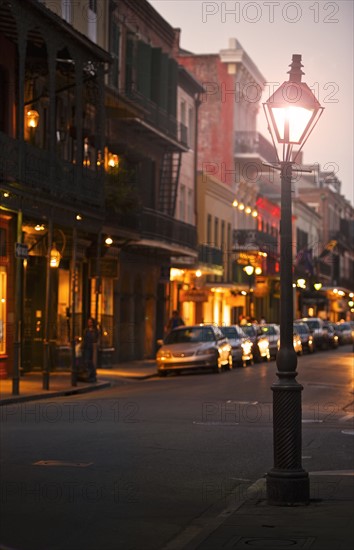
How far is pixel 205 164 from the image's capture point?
63406 millimetres

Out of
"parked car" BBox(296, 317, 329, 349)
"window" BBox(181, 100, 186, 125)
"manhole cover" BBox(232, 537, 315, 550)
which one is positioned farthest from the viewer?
"parked car" BBox(296, 317, 329, 349)

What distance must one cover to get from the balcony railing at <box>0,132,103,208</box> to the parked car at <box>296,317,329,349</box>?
29658 mm

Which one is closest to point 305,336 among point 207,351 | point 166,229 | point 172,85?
point 166,229

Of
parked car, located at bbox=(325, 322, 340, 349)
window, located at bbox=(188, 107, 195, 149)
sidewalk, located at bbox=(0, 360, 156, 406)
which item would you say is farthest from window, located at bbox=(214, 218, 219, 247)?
sidewalk, located at bbox=(0, 360, 156, 406)

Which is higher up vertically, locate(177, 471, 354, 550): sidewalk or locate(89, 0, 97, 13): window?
locate(89, 0, 97, 13): window

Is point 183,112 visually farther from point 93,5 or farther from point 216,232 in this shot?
point 93,5

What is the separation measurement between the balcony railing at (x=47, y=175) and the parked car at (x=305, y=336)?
971 inches

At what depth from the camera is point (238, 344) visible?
136 ft

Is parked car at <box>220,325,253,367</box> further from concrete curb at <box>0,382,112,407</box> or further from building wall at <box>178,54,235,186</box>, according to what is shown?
building wall at <box>178,54,235,186</box>

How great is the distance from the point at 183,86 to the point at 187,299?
888 cm

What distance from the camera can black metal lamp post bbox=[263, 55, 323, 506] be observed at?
443 inches

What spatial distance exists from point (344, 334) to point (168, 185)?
100ft

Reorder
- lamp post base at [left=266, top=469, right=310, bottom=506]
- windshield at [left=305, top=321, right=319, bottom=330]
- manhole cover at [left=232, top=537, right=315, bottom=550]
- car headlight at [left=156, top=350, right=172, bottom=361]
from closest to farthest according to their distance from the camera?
manhole cover at [left=232, top=537, right=315, bottom=550] < lamp post base at [left=266, top=469, right=310, bottom=506] < car headlight at [left=156, top=350, right=172, bottom=361] < windshield at [left=305, top=321, right=319, bottom=330]

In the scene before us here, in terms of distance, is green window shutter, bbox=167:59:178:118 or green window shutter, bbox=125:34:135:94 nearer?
green window shutter, bbox=125:34:135:94
